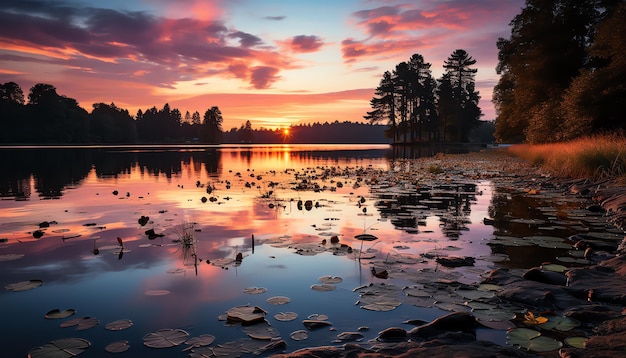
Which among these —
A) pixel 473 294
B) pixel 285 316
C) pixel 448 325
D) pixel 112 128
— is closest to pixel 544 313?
pixel 473 294

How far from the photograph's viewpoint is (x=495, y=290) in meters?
4.36

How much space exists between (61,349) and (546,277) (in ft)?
16.3

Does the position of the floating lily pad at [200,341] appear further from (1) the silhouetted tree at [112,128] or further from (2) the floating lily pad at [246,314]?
(1) the silhouetted tree at [112,128]

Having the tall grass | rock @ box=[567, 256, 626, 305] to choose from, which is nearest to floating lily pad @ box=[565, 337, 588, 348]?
rock @ box=[567, 256, 626, 305]

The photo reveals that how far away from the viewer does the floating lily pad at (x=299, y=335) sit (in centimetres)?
335

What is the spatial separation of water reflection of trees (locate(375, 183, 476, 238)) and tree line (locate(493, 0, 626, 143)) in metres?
11.0

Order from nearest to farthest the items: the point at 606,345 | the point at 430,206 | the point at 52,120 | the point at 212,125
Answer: the point at 606,345, the point at 430,206, the point at 52,120, the point at 212,125

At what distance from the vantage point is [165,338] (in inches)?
132

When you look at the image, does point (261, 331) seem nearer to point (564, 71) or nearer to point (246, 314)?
point (246, 314)

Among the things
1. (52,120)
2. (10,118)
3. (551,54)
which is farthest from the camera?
(52,120)

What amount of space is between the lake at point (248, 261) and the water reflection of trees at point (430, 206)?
0.06 meters

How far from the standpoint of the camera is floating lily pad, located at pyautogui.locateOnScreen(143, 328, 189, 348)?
3.26m

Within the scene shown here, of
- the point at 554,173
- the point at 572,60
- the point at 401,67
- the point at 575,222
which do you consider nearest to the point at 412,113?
the point at 401,67

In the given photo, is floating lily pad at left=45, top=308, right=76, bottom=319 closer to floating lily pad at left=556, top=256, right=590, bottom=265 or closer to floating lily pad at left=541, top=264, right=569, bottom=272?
floating lily pad at left=541, top=264, right=569, bottom=272
